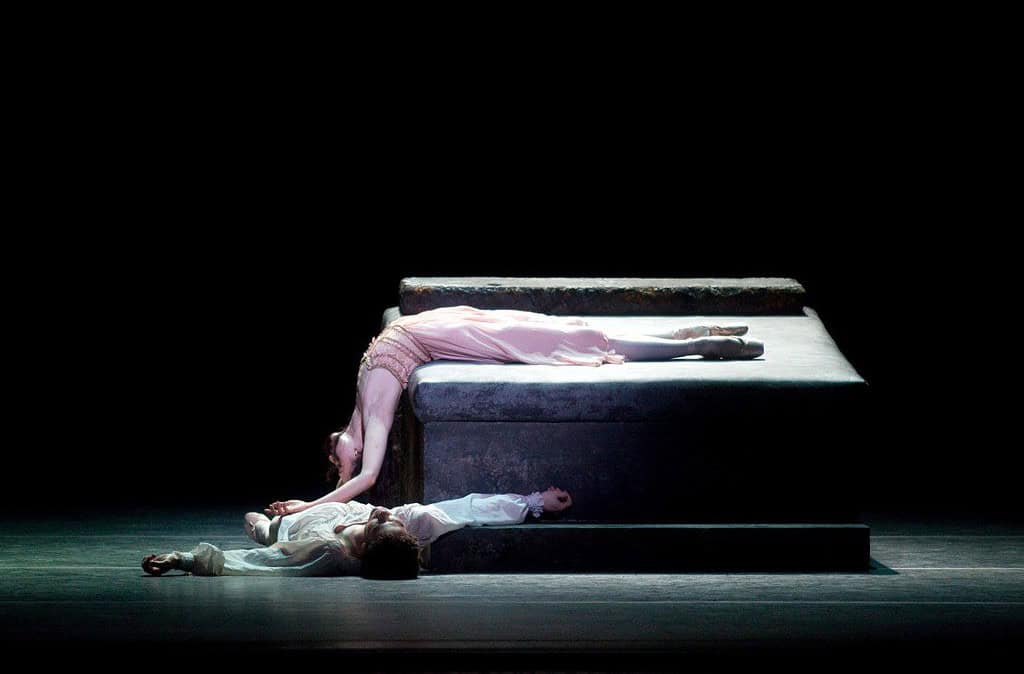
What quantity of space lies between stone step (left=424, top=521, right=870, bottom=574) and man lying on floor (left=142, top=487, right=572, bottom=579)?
0.23ft

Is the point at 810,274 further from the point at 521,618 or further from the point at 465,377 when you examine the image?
the point at 521,618

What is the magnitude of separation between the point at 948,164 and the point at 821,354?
2164 mm

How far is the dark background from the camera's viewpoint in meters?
8.74

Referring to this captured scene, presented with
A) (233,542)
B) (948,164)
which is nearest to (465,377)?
(233,542)

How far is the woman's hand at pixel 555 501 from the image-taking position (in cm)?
647

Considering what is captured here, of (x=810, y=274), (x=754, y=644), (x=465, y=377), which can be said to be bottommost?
(x=754, y=644)

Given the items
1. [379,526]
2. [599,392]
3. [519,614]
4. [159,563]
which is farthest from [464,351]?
[519,614]

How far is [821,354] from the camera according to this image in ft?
23.1

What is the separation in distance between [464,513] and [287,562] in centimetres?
62

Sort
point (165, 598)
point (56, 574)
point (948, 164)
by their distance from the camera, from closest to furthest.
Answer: point (165, 598) < point (56, 574) < point (948, 164)

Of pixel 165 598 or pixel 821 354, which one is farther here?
pixel 821 354

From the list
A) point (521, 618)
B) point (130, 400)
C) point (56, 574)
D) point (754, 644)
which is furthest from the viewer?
point (130, 400)

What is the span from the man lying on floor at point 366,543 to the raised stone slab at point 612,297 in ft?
4.67

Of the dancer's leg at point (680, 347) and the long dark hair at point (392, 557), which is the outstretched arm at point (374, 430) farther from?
the dancer's leg at point (680, 347)
